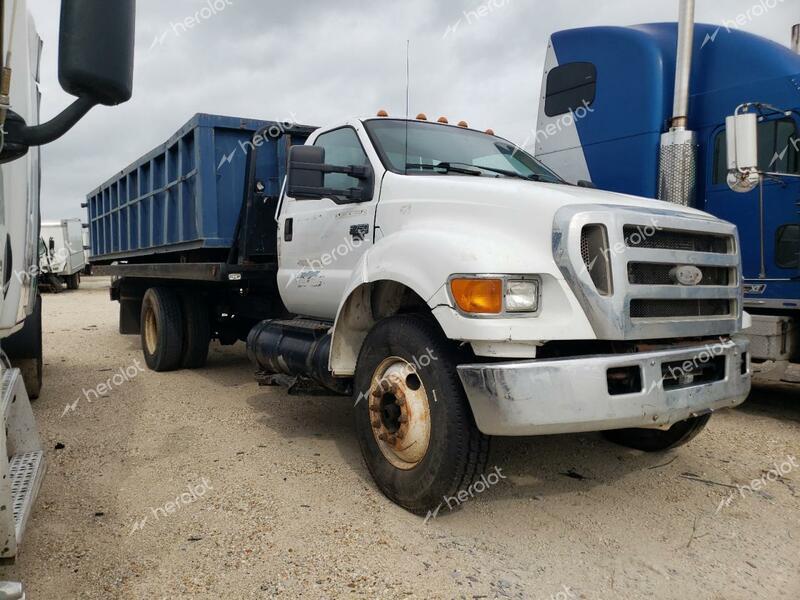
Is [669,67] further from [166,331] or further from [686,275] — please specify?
[166,331]

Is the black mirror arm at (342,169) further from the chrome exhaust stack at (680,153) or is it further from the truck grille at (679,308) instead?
the chrome exhaust stack at (680,153)

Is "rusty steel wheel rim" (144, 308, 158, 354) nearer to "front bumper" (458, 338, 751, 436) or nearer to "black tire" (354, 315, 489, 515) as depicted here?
"black tire" (354, 315, 489, 515)

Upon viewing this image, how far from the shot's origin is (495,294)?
281 centimetres

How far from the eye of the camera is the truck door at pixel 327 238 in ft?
13.2

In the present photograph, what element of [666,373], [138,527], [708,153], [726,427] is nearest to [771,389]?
[726,427]

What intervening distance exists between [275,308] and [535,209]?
3.30 meters

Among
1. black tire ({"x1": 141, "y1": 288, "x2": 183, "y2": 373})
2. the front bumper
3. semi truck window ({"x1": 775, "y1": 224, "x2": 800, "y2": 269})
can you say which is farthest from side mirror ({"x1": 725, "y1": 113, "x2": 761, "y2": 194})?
black tire ({"x1": 141, "y1": 288, "x2": 183, "y2": 373})

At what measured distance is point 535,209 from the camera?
3.01 m

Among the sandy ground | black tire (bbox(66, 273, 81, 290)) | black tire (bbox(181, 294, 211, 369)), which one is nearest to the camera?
the sandy ground

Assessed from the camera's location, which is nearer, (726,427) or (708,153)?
(726,427)

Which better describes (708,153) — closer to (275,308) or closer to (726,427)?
(726,427)

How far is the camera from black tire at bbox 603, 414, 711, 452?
151 inches

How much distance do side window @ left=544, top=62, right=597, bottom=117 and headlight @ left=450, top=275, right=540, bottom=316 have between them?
4.16 metres

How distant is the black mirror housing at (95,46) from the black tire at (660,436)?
3.46 meters
